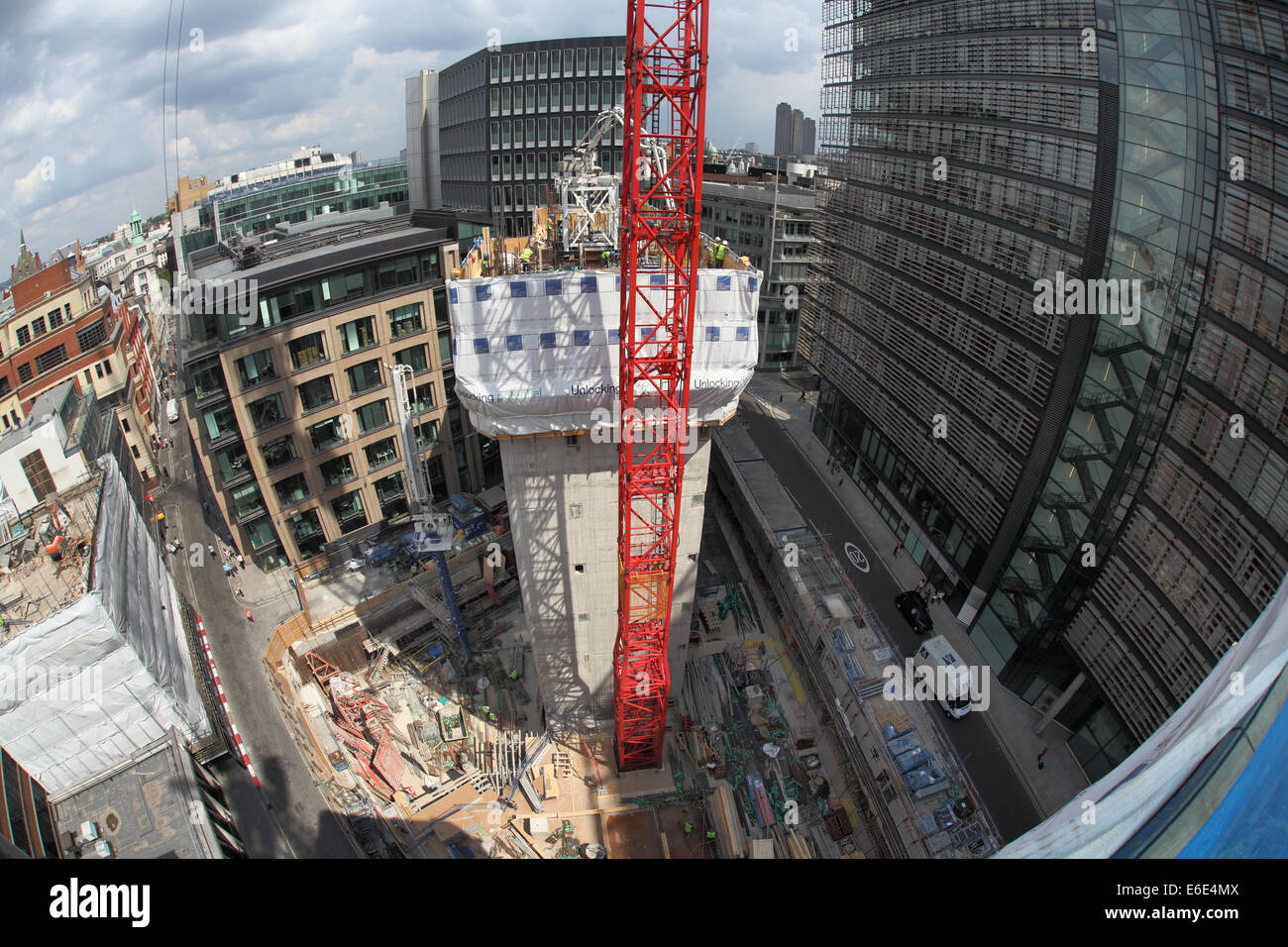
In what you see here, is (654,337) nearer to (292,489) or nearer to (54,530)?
(54,530)

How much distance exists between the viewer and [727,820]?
29.5 metres

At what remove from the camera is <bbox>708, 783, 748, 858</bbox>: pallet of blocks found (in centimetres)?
2853

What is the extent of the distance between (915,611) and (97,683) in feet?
117

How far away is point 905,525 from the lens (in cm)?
4238

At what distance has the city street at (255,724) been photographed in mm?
26859

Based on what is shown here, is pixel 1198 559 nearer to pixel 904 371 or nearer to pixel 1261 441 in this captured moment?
pixel 1261 441

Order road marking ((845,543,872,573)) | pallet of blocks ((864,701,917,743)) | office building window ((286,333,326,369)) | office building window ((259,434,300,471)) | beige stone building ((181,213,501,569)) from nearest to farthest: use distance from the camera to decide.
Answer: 1. pallet of blocks ((864,701,917,743))
2. beige stone building ((181,213,501,569))
3. office building window ((286,333,326,369))
4. office building window ((259,434,300,471))
5. road marking ((845,543,872,573))

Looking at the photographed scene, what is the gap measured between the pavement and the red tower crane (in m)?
14.6

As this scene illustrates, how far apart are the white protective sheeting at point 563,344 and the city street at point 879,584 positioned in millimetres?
19308

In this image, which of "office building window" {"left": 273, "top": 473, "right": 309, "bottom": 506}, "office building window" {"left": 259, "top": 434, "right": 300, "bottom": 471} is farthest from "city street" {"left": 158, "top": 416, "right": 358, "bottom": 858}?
"office building window" {"left": 259, "top": 434, "right": 300, "bottom": 471}

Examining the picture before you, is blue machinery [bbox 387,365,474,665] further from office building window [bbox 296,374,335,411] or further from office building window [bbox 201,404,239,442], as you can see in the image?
office building window [bbox 201,404,239,442]

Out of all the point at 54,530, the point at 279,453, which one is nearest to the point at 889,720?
the point at 54,530

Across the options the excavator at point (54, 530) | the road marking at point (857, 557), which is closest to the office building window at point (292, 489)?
the excavator at point (54, 530)
